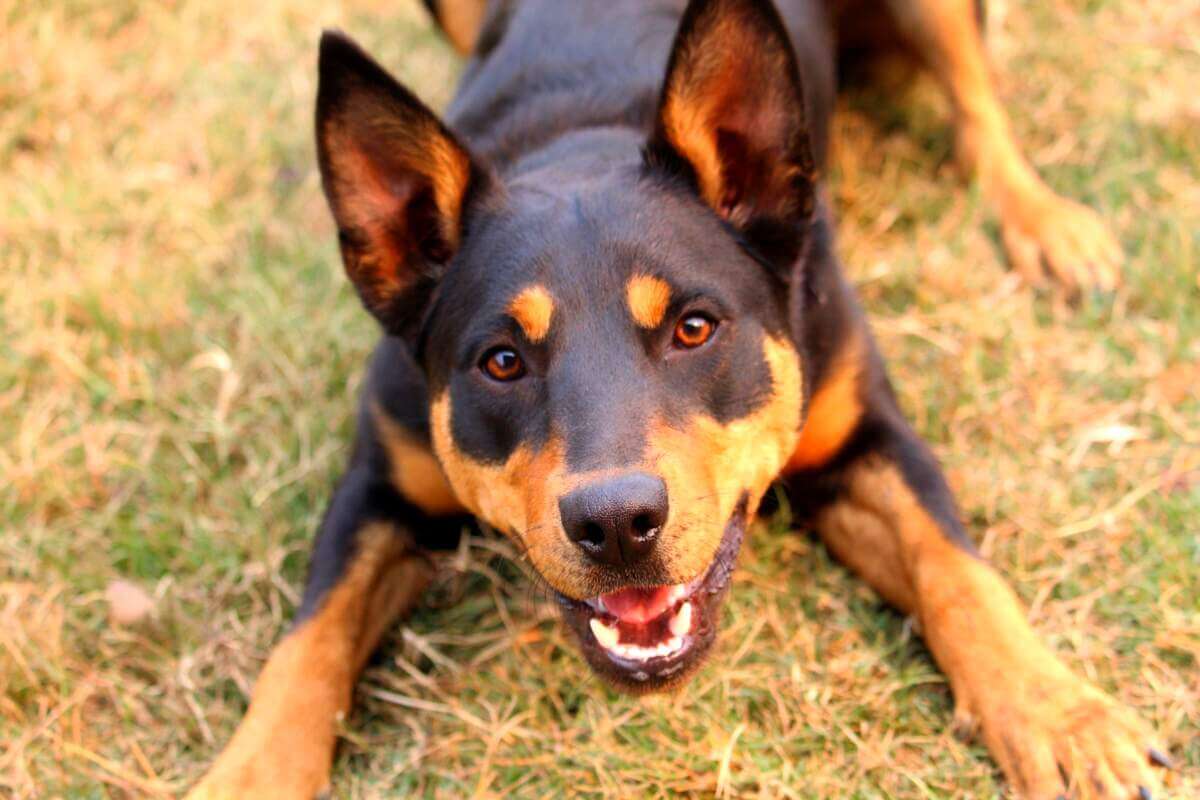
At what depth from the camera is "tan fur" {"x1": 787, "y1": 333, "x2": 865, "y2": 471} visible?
3.85 meters

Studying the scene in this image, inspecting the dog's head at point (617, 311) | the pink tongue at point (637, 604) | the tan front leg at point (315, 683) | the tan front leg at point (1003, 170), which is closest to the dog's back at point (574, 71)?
the dog's head at point (617, 311)

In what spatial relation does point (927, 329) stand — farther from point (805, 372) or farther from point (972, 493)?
point (805, 372)

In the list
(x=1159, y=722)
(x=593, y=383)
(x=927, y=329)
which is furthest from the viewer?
(x=927, y=329)

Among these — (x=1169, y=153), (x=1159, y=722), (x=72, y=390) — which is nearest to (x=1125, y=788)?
(x=1159, y=722)

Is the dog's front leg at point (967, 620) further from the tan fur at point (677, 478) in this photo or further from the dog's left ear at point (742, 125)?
the dog's left ear at point (742, 125)

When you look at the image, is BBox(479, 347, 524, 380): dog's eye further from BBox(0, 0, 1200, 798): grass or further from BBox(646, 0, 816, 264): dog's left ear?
BBox(0, 0, 1200, 798): grass

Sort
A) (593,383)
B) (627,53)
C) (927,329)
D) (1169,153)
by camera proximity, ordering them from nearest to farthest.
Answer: (593,383) < (627,53) < (927,329) < (1169,153)

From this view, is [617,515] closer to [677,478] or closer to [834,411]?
[677,478]

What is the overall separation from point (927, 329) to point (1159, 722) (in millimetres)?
1820

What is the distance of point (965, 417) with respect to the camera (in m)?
4.48

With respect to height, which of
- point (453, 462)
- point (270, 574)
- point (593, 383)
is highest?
point (593, 383)

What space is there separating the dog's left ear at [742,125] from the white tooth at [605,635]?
3.55ft

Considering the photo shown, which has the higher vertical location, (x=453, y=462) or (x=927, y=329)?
(x=453, y=462)

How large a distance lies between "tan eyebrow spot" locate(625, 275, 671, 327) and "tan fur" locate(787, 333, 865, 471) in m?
0.79
